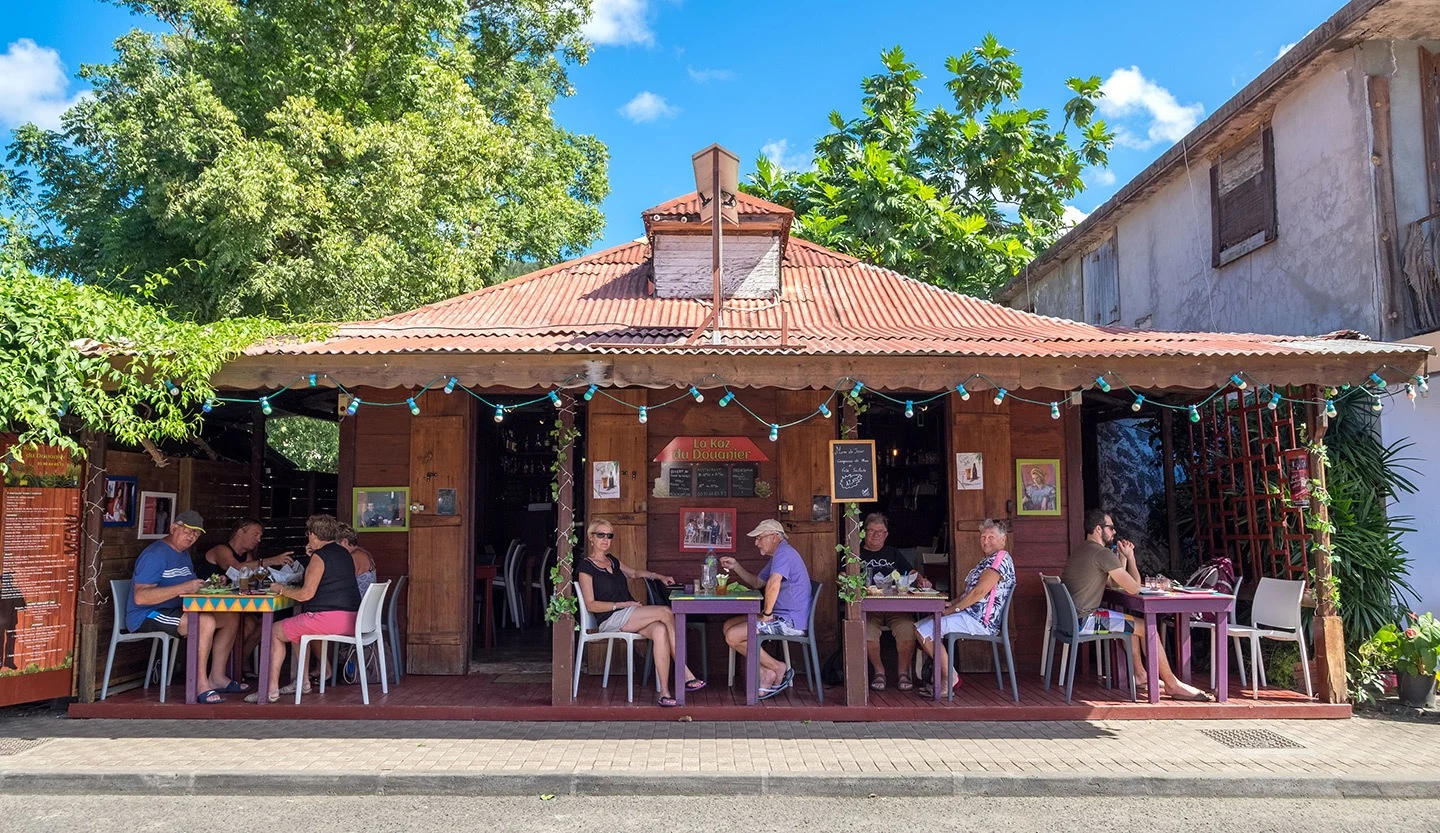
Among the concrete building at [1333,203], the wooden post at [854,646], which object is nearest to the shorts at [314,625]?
the wooden post at [854,646]

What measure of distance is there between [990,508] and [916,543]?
11.2 ft

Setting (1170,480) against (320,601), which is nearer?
(320,601)

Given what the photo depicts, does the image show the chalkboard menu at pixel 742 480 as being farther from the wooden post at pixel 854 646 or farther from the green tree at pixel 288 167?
the green tree at pixel 288 167

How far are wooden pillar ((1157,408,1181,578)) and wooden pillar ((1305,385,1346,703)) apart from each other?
2.57 metres

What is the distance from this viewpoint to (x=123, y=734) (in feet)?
21.1

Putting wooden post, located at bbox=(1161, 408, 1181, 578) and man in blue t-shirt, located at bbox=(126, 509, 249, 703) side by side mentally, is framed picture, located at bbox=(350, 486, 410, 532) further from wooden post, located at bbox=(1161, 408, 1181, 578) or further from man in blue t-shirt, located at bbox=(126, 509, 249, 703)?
wooden post, located at bbox=(1161, 408, 1181, 578)

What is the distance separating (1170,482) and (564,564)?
656 cm

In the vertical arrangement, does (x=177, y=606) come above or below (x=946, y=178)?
below

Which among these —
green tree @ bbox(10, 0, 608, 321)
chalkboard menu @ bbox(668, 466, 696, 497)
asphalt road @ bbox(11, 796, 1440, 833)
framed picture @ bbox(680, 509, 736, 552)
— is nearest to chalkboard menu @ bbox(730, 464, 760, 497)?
framed picture @ bbox(680, 509, 736, 552)

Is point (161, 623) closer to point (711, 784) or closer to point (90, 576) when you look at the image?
point (90, 576)

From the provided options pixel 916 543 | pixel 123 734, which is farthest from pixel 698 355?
pixel 916 543

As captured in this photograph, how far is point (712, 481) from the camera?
8531 millimetres

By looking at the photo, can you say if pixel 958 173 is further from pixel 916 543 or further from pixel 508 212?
Result: pixel 916 543

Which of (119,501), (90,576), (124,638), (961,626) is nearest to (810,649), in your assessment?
(961,626)
